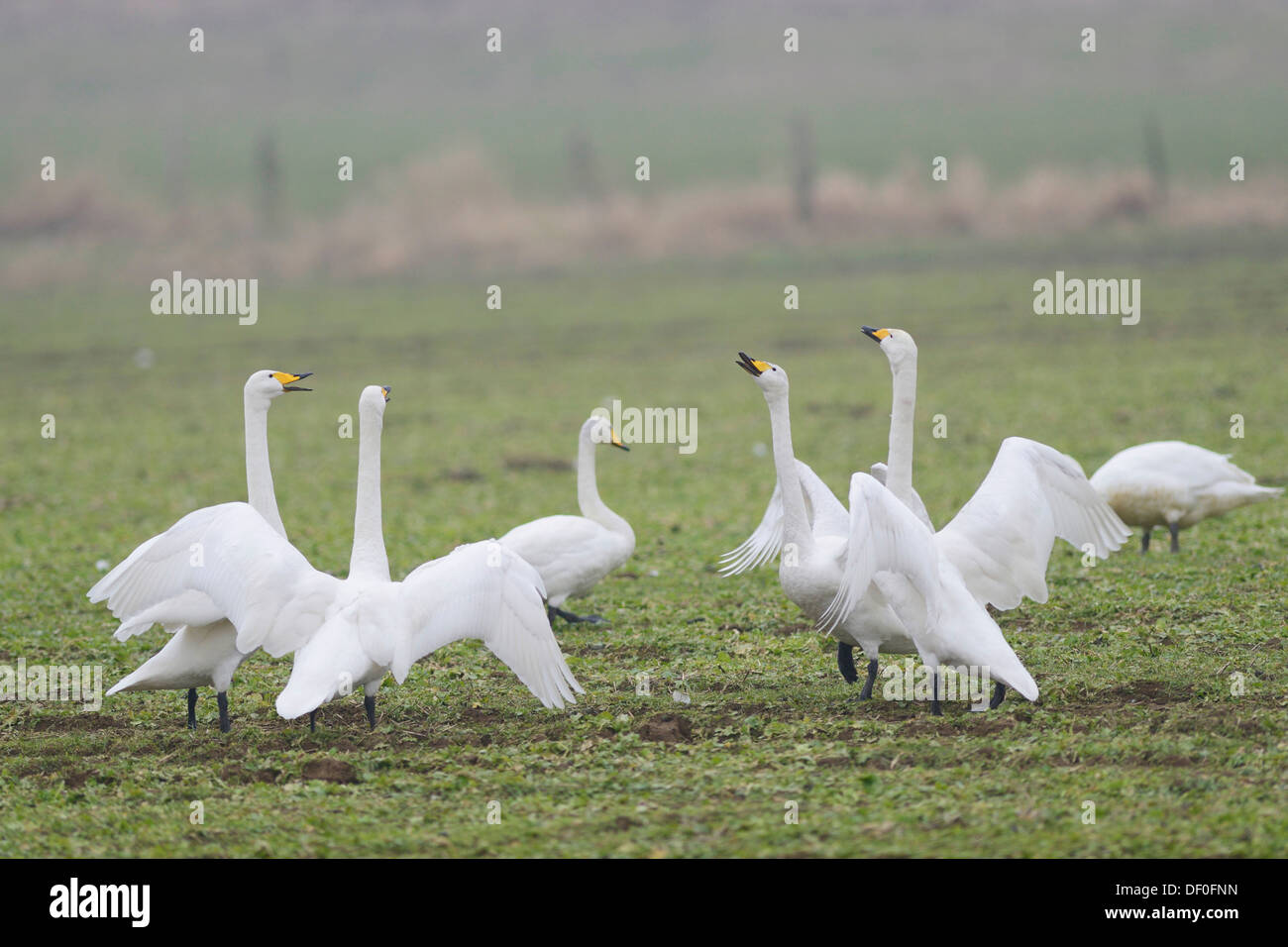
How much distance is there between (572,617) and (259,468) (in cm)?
247

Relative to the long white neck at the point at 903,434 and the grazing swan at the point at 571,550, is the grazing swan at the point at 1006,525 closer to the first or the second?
the long white neck at the point at 903,434

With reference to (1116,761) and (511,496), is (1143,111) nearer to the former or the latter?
(511,496)

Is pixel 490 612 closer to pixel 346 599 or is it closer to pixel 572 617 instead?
pixel 346 599

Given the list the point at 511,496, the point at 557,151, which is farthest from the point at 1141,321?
the point at 557,151

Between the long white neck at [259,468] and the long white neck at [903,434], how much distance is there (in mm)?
3242

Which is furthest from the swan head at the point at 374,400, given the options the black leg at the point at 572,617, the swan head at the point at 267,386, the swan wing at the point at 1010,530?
the swan wing at the point at 1010,530

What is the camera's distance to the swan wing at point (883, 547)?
6.39m

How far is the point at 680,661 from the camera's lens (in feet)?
26.1

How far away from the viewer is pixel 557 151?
68.9 meters

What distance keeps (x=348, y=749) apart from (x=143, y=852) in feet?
4.25
